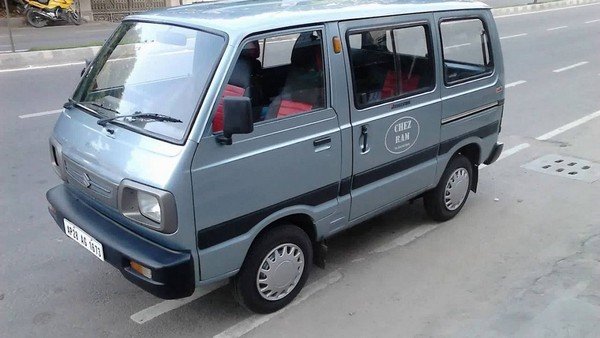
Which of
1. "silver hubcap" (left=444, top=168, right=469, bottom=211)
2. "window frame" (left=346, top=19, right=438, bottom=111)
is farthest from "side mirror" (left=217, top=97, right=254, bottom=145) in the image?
"silver hubcap" (left=444, top=168, right=469, bottom=211)

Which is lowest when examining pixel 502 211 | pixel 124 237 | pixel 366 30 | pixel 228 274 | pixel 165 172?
pixel 502 211

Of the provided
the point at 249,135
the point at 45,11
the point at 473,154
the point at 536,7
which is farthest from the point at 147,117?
the point at 536,7

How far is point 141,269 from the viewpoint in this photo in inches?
120

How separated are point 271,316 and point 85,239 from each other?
1223 mm

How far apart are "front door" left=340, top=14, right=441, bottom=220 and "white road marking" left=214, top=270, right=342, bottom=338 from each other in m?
0.47

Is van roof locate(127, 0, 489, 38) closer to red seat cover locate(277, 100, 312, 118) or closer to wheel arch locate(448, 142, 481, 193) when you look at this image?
red seat cover locate(277, 100, 312, 118)

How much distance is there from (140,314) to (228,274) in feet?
2.42

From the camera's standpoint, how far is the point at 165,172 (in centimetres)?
294

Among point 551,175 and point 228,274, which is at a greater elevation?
point 228,274

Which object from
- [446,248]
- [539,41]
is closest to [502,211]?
[446,248]

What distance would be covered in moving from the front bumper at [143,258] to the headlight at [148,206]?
13 cm

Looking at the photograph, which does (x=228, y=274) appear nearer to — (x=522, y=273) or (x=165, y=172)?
(x=165, y=172)

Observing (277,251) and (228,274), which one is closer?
(228,274)

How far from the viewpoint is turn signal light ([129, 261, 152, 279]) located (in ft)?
9.86
